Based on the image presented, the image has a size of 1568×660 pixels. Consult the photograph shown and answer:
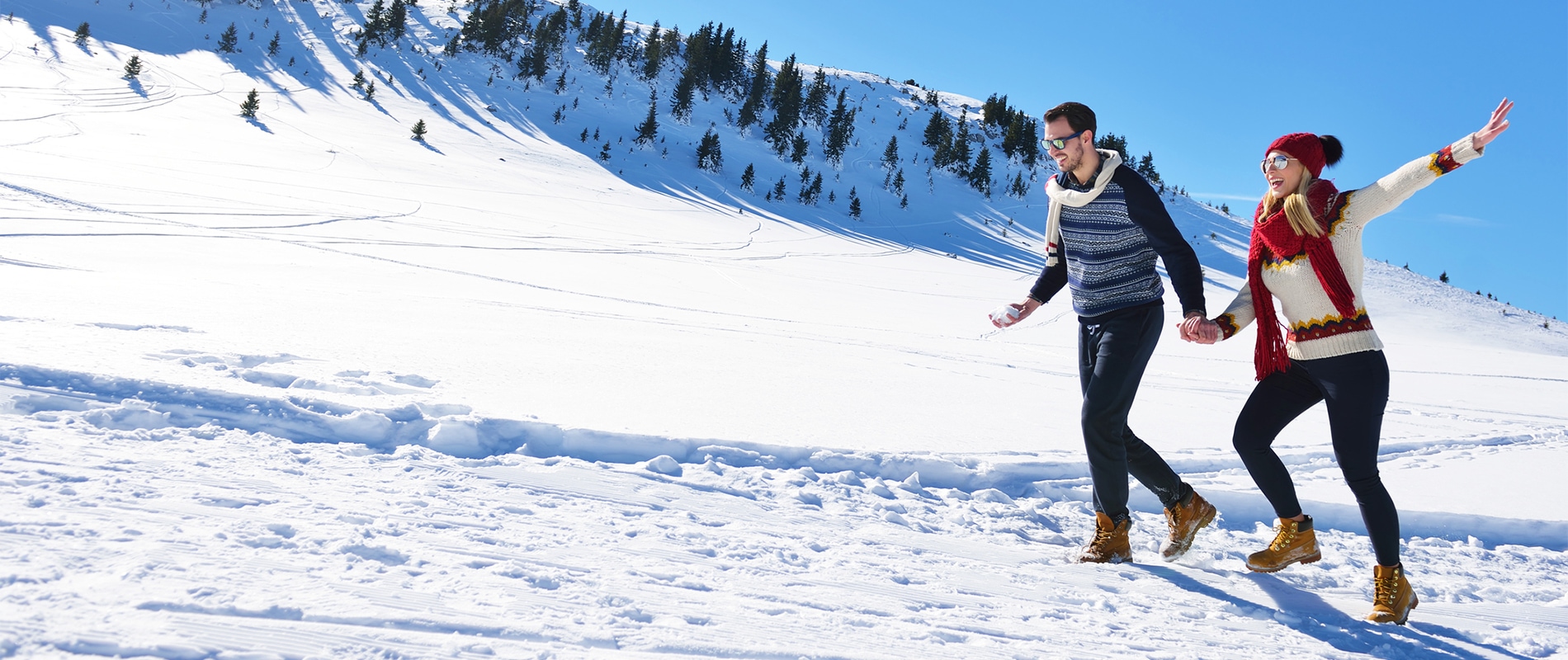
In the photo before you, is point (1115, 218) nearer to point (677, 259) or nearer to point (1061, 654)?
point (1061, 654)

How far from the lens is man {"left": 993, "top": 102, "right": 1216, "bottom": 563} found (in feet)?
8.41

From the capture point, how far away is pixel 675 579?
6.67 ft

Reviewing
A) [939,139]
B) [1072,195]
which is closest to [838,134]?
[939,139]

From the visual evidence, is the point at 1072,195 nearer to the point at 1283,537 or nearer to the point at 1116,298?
the point at 1116,298

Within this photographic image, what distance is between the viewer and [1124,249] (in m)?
2.63

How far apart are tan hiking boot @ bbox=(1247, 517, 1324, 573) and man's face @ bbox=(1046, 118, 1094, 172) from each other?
1.40 metres

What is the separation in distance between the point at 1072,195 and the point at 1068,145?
0.17 meters

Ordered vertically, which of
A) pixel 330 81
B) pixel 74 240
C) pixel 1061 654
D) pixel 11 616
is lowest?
pixel 11 616

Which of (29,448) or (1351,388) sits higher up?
(1351,388)

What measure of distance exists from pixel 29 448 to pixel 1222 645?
11.2ft

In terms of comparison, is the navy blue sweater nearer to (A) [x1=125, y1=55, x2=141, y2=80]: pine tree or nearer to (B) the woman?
(B) the woman

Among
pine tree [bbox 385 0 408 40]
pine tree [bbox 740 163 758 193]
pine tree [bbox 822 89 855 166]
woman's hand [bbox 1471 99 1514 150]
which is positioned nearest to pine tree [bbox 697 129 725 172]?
pine tree [bbox 740 163 758 193]

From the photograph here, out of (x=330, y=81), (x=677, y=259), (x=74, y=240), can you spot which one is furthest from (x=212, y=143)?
(x=330, y=81)

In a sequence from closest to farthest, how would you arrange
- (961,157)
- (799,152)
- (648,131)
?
(648,131)
(799,152)
(961,157)
